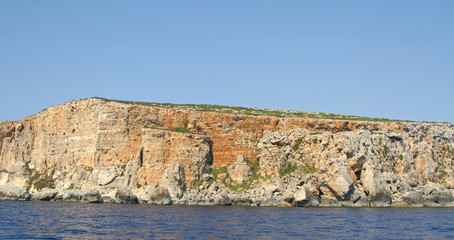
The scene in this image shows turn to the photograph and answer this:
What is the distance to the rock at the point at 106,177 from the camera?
61.4 metres

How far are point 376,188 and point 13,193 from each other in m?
46.7

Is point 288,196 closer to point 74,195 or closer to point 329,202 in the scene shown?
point 329,202

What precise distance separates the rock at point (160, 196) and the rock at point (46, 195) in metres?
14.3

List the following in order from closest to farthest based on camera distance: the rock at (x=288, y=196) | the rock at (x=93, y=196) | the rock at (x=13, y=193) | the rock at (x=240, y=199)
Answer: the rock at (x=288, y=196), the rock at (x=240, y=199), the rock at (x=93, y=196), the rock at (x=13, y=193)

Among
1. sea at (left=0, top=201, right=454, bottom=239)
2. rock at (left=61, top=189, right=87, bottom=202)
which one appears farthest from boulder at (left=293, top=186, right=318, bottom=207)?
rock at (left=61, top=189, right=87, bottom=202)

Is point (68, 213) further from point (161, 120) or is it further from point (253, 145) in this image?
point (253, 145)

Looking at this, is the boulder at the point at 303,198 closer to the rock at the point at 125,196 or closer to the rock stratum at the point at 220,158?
the rock stratum at the point at 220,158

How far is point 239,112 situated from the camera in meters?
73.0

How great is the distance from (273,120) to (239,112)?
19.9 feet

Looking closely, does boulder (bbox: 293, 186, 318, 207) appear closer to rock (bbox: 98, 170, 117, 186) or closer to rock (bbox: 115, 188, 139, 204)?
rock (bbox: 115, 188, 139, 204)

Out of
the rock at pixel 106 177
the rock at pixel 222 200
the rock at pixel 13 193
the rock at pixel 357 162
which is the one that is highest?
the rock at pixel 357 162

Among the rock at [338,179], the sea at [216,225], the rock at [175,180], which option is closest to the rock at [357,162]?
the rock at [338,179]

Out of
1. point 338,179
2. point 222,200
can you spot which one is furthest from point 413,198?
point 222,200

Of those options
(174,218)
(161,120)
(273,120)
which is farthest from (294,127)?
(174,218)
